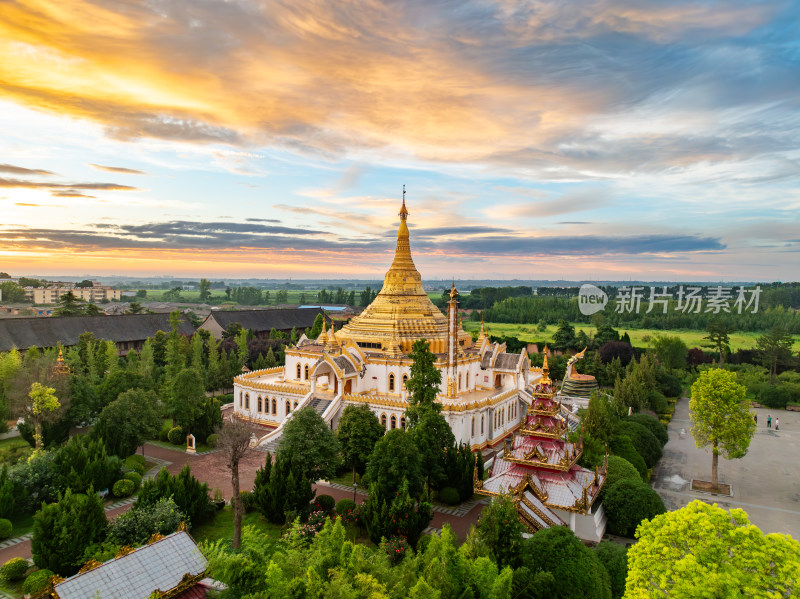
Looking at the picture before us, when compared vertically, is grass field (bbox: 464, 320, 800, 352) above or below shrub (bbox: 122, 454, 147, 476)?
above

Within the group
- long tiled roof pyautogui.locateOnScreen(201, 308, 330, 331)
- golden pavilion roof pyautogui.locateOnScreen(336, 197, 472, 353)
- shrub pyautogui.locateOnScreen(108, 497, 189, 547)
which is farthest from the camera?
long tiled roof pyautogui.locateOnScreen(201, 308, 330, 331)

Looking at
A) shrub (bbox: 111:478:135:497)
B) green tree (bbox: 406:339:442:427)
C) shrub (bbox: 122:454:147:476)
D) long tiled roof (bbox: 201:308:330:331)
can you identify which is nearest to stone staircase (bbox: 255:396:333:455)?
shrub (bbox: 122:454:147:476)

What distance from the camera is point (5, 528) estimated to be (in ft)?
66.8

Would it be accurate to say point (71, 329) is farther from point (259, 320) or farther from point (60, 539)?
point (60, 539)

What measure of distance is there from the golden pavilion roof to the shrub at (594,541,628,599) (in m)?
22.8

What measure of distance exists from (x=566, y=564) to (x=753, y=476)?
2331cm

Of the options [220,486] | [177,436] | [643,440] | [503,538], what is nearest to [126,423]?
[177,436]

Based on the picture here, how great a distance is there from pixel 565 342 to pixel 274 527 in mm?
54077

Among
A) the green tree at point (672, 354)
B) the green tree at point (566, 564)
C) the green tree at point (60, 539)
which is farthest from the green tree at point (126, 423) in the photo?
the green tree at point (672, 354)

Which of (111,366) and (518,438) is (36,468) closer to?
(518,438)

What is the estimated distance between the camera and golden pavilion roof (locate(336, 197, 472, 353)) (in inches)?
1549

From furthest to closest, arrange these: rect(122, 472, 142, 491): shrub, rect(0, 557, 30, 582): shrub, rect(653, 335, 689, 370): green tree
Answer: rect(653, 335, 689, 370): green tree → rect(122, 472, 142, 491): shrub → rect(0, 557, 30, 582): shrub

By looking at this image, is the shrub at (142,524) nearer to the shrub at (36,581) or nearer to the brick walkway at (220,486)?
the shrub at (36,581)

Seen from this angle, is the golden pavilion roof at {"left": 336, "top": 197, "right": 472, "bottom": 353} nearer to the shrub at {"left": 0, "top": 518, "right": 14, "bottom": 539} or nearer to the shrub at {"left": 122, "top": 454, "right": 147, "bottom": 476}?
the shrub at {"left": 122, "top": 454, "right": 147, "bottom": 476}
